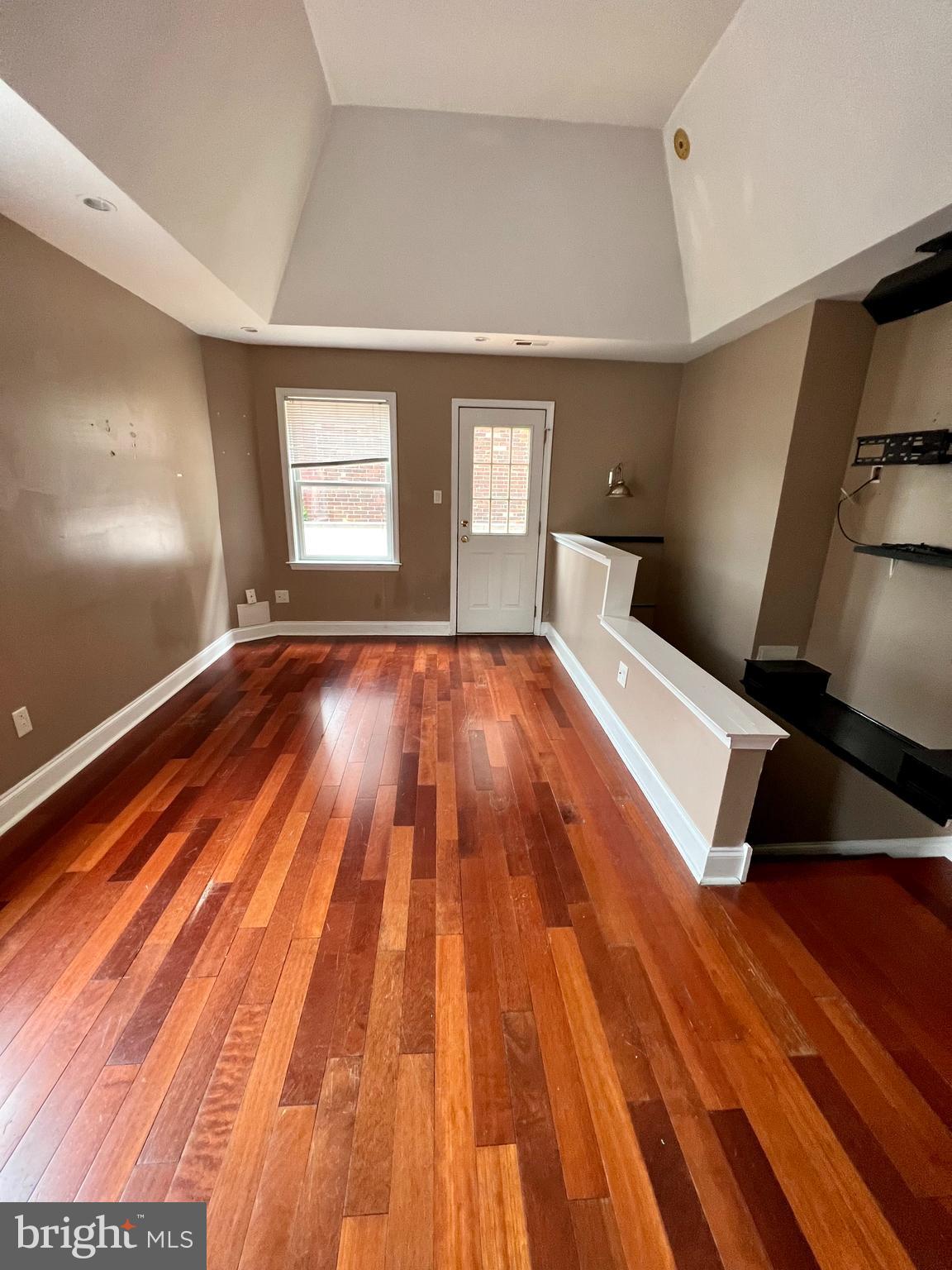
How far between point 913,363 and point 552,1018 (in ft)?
11.0

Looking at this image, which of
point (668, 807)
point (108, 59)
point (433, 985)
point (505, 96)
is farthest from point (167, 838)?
point (505, 96)

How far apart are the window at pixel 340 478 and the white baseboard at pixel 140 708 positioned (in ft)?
1.96

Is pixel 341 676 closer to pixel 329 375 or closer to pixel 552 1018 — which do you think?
pixel 329 375

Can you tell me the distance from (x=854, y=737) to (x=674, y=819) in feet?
4.05

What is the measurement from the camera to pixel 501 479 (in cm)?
445

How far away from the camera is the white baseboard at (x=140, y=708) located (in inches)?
86.9

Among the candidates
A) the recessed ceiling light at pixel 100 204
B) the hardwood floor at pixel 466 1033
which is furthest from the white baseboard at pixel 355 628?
the recessed ceiling light at pixel 100 204

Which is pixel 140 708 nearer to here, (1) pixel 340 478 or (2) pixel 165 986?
(2) pixel 165 986

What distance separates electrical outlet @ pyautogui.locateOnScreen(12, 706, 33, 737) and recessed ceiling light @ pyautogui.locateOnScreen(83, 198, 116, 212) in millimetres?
2071

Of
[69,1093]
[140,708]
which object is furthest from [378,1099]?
[140,708]

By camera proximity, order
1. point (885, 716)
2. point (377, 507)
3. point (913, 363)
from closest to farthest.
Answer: point (913, 363) → point (885, 716) → point (377, 507)

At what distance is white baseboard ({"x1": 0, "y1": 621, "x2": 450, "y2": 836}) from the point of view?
2.21 m

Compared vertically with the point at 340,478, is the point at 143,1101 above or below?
below

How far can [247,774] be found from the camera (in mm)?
2541
